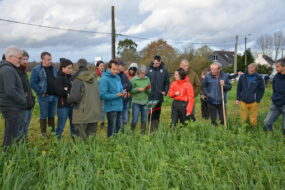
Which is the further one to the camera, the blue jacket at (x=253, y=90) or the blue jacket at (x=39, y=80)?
the blue jacket at (x=253, y=90)

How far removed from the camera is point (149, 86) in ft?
20.0

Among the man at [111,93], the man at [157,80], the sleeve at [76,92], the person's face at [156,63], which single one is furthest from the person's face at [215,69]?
the sleeve at [76,92]

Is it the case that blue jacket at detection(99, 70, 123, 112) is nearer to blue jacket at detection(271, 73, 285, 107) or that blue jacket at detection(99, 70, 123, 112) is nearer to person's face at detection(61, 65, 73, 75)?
person's face at detection(61, 65, 73, 75)

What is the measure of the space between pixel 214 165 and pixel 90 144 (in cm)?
192

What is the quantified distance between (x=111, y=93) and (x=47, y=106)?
1671mm

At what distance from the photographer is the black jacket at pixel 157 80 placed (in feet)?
21.0

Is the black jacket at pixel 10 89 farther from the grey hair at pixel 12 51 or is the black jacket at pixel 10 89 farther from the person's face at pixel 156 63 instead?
the person's face at pixel 156 63

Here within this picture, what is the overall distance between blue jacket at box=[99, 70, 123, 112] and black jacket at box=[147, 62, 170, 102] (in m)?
1.54

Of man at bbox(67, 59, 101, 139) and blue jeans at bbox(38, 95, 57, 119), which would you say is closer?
man at bbox(67, 59, 101, 139)

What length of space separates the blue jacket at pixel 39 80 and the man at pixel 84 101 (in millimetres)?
1280

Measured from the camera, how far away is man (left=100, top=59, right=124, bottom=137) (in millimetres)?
4840

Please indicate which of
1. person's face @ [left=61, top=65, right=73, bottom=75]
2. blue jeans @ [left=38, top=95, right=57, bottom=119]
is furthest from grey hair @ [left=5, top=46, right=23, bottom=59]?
blue jeans @ [left=38, top=95, right=57, bottom=119]

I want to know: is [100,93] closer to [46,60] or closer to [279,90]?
[46,60]

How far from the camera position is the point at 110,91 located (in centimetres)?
496
